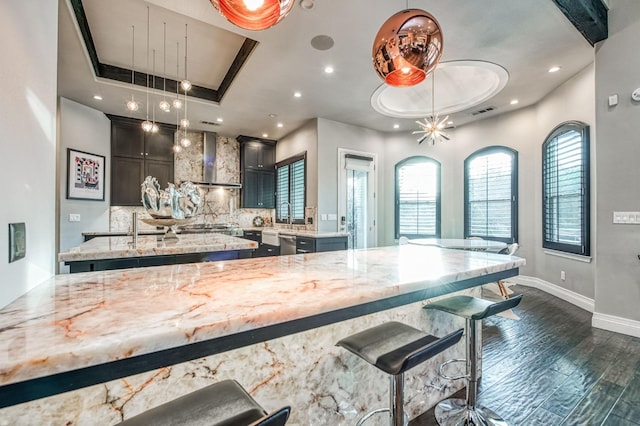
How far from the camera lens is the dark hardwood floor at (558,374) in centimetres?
175

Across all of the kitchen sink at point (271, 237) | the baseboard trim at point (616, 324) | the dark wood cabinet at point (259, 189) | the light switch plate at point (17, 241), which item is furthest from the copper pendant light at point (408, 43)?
the dark wood cabinet at point (259, 189)

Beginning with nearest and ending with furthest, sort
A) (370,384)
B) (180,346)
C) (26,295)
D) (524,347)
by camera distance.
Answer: (180,346) < (26,295) < (370,384) < (524,347)

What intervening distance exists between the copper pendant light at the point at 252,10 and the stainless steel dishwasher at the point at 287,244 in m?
3.82

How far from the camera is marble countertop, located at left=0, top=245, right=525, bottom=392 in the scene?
641 mm

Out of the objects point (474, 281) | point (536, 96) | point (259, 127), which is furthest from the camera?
point (259, 127)

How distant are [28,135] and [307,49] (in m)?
2.75

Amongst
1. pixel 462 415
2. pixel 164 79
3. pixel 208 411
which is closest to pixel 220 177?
pixel 164 79

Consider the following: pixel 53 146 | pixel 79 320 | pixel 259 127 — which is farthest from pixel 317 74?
pixel 79 320

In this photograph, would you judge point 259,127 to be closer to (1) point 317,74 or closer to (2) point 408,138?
(1) point 317,74

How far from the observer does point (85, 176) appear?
4.69m

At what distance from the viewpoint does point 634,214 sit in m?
2.80

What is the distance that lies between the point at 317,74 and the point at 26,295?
3.57 m

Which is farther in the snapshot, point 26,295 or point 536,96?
point 536,96

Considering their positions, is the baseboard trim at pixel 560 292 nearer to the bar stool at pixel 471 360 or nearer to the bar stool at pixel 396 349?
the bar stool at pixel 471 360
